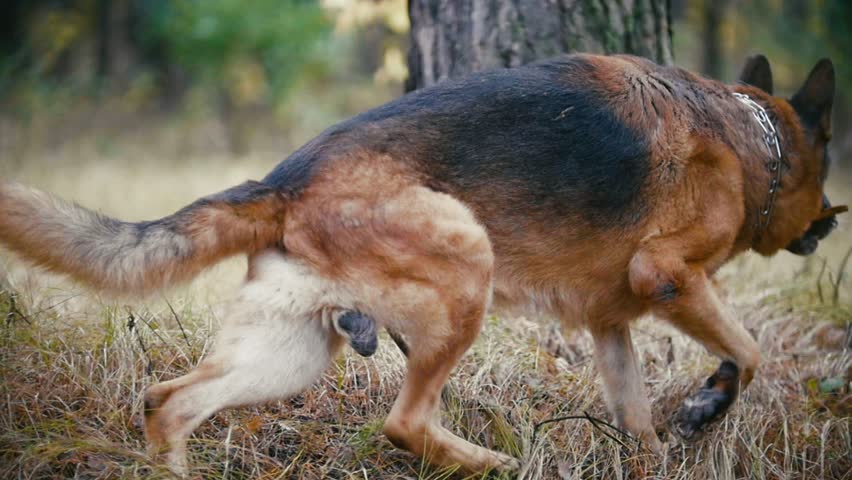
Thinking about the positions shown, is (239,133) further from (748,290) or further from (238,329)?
(238,329)

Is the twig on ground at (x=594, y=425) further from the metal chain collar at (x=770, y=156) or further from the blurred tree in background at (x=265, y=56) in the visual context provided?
the blurred tree in background at (x=265, y=56)

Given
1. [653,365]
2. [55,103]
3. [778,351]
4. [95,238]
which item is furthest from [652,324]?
[55,103]

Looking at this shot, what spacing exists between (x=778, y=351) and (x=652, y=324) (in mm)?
761

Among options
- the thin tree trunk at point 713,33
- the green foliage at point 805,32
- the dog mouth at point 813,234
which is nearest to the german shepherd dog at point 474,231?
the dog mouth at point 813,234

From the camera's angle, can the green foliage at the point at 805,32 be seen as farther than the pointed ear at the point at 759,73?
Yes

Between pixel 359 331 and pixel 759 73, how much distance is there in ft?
9.28

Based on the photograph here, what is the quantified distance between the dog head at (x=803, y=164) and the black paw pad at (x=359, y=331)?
2.20m

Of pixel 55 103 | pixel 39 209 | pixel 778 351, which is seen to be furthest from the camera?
pixel 55 103

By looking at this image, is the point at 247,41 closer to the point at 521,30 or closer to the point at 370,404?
the point at 521,30

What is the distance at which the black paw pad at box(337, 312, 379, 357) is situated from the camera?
301 cm

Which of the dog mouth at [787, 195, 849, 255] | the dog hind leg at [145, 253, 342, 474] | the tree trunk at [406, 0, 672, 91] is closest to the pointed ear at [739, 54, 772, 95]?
the tree trunk at [406, 0, 672, 91]

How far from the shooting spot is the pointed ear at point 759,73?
14.5ft

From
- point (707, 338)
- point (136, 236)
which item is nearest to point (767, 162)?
point (707, 338)

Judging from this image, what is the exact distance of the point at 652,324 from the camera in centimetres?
492
